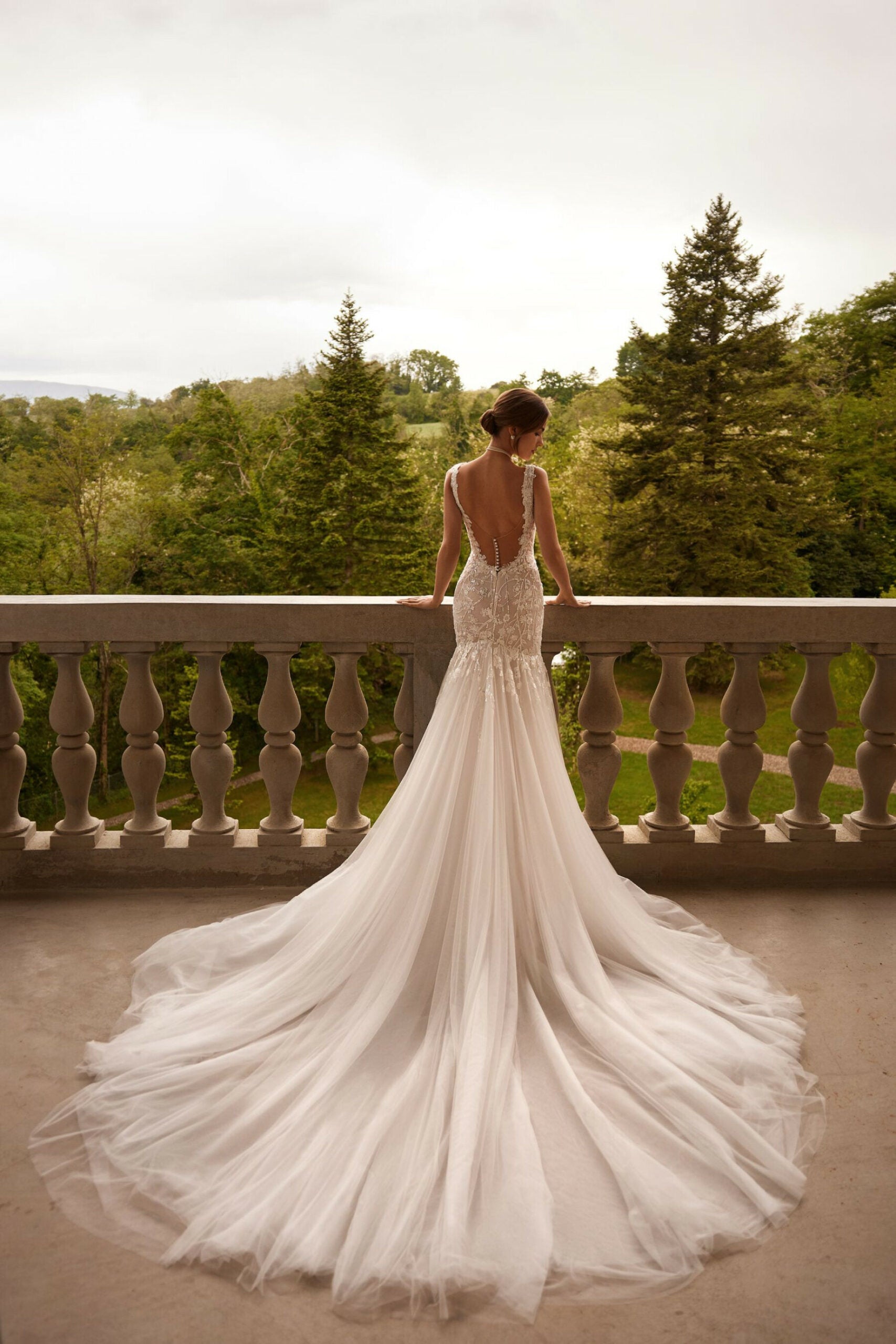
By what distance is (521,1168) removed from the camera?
2188mm

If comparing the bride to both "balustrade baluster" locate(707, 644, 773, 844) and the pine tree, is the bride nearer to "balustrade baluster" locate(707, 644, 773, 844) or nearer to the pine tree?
"balustrade baluster" locate(707, 644, 773, 844)

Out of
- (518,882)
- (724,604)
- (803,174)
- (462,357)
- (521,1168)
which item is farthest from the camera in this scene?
(462,357)

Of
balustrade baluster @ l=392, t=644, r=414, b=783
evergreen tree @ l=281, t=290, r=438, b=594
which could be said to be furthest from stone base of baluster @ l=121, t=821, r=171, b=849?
evergreen tree @ l=281, t=290, r=438, b=594

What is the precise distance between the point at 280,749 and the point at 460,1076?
1.86 m

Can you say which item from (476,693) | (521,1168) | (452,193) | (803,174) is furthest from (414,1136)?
(452,193)

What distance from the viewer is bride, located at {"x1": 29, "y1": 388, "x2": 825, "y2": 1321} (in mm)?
2033

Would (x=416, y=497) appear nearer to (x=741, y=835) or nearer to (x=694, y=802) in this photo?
(x=694, y=802)

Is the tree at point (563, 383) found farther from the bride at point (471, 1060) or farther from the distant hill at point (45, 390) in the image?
the bride at point (471, 1060)

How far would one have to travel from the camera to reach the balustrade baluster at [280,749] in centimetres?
395

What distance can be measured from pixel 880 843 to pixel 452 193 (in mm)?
60236

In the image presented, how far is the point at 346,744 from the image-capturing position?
3.98 m

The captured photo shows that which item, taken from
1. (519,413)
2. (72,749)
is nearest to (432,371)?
(72,749)

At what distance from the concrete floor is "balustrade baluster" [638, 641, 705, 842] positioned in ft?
3.19

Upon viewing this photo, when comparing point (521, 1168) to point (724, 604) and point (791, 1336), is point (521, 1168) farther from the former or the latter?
point (724, 604)
